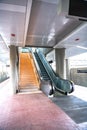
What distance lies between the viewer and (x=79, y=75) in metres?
11.8

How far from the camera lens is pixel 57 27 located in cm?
445

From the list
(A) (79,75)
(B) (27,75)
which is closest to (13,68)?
(B) (27,75)

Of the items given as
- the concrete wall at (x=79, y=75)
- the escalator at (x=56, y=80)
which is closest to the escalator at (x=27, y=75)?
the escalator at (x=56, y=80)

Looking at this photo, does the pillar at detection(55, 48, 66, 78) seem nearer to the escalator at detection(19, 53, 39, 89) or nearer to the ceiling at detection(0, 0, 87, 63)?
the escalator at detection(19, 53, 39, 89)

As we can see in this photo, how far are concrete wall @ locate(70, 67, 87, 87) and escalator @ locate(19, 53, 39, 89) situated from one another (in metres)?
4.29

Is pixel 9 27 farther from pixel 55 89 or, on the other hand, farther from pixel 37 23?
pixel 55 89

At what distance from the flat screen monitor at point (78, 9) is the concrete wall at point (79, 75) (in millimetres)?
9189

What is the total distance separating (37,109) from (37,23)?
2.82 m

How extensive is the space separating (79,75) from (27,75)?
16.5 ft

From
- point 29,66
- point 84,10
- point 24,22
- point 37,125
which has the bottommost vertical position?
point 37,125

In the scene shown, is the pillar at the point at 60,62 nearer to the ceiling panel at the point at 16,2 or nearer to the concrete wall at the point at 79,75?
the concrete wall at the point at 79,75

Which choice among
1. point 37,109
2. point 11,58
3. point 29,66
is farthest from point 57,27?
point 29,66

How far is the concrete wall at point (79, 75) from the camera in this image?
10936mm

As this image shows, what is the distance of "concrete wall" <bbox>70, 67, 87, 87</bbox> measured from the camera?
10.9 m
